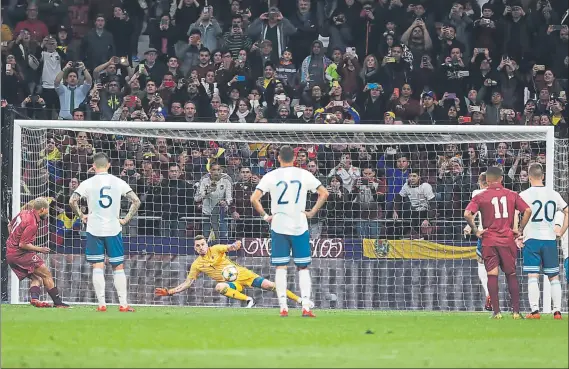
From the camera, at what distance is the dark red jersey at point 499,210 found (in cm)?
1497

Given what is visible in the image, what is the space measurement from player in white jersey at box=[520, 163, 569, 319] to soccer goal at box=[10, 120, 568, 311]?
2.07 meters

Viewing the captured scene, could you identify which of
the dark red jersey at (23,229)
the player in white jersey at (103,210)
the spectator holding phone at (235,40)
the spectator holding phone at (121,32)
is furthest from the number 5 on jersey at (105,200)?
the spectator holding phone at (121,32)

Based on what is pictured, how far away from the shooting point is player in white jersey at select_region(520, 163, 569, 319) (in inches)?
A: 614

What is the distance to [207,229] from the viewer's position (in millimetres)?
19531

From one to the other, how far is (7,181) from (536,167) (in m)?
7.95

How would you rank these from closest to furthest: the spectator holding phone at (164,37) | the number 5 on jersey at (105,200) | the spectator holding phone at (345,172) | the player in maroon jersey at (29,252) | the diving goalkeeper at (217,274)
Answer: the number 5 on jersey at (105,200)
the player in maroon jersey at (29,252)
the diving goalkeeper at (217,274)
the spectator holding phone at (345,172)
the spectator holding phone at (164,37)

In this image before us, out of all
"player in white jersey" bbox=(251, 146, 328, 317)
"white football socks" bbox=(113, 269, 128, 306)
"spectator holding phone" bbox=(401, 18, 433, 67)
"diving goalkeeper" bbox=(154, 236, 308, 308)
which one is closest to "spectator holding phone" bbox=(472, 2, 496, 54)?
"spectator holding phone" bbox=(401, 18, 433, 67)

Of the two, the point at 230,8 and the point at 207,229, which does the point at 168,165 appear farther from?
the point at 230,8

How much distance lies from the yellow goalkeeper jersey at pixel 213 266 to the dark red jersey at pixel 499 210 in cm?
441

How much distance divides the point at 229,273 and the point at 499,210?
15.9 feet

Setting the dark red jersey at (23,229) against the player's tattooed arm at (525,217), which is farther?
the dark red jersey at (23,229)

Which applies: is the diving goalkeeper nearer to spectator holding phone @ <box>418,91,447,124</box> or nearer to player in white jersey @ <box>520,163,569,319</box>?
player in white jersey @ <box>520,163,569,319</box>

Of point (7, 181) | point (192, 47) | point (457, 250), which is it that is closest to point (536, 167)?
point (457, 250)

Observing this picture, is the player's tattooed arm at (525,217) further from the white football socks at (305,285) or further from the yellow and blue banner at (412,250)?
the yellow and blue banner at (412,250)
